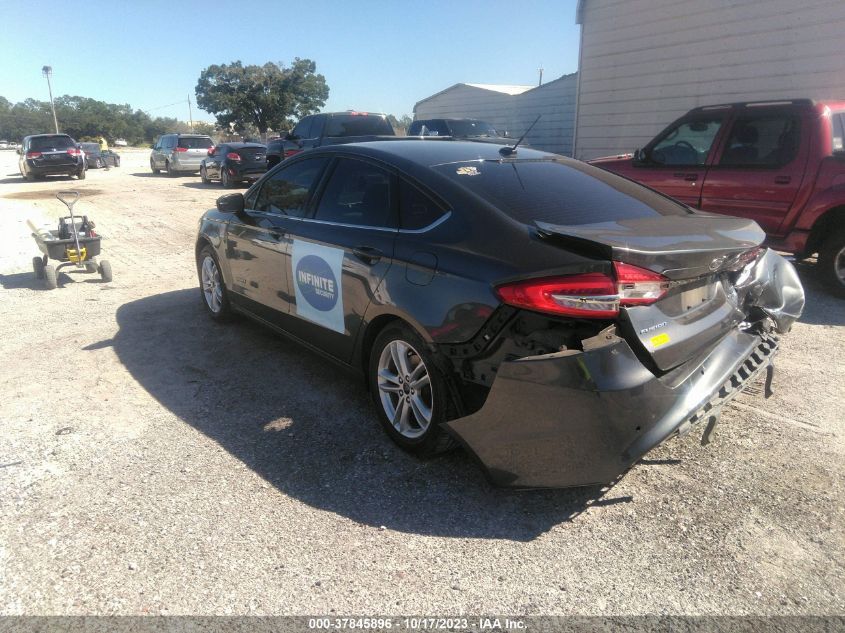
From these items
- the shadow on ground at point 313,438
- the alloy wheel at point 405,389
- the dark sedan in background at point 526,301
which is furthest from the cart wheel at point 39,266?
the alloy wheel at point 405,389

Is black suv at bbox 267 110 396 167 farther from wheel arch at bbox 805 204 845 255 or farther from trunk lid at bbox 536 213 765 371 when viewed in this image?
trunk lid at bbox 536 213 765 371

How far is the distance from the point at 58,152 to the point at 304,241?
2381cm

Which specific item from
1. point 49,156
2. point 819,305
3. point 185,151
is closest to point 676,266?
point 819,305

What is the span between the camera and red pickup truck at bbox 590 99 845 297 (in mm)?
6277

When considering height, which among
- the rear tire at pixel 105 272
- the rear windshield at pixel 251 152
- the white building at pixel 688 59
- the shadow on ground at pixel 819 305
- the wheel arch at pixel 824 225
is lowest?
the shadow on ground at pixel 819 305

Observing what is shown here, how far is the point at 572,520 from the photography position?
282 centimetres

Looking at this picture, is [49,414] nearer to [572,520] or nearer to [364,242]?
[364,242]

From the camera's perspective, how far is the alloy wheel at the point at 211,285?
18.0 ft

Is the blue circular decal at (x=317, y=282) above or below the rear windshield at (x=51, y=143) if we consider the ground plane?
below

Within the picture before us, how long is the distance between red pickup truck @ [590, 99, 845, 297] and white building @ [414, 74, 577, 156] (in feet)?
33.9

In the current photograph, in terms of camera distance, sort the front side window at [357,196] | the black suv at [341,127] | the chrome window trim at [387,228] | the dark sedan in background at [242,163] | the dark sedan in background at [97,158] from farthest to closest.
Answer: the dark sedan in background at [97,158] → the dark sedan in background at [242,163] → the black suv at [341,127] → the front side window at [357,196] → the chrome window trim at [387,228]

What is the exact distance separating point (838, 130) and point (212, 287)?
6655 mm

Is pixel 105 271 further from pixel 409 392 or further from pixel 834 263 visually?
pixel 834 263

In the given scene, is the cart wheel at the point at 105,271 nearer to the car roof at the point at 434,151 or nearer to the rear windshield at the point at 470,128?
the car roof at the point at 434,151
